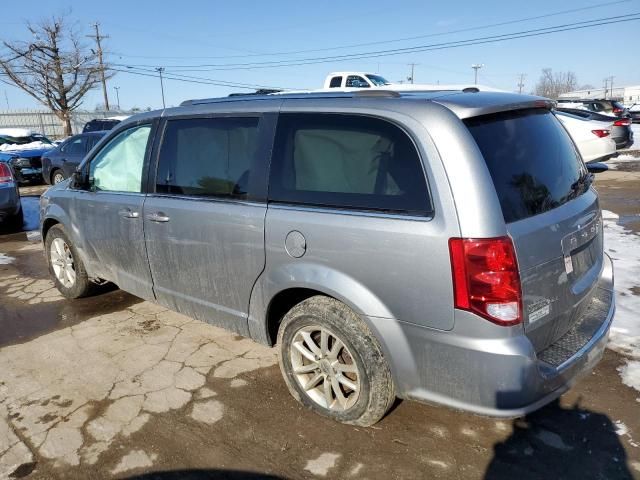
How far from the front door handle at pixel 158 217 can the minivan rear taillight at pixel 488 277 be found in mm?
2136

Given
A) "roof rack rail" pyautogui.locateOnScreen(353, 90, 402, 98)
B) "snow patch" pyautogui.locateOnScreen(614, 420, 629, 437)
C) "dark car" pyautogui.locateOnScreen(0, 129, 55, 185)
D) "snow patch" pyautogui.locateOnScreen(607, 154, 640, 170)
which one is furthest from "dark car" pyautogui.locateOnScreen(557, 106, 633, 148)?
"dark car" pyautogui.locateOnScreen(0, 129, 55, 185)

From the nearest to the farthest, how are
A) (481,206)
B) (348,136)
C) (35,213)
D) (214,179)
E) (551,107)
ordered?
(481,206)
(348,136)
(551,107)
(214,179)
(35,213)

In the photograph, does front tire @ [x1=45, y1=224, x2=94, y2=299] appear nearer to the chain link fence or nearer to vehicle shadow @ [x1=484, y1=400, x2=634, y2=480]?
vehicle shadow @ [x1=484, y1=400, x2=634, y2=480]

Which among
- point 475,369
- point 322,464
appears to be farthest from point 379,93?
point 322,464

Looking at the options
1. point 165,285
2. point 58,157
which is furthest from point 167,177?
point 58,157

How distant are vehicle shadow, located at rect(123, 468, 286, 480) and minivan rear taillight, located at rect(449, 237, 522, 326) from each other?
51.3 inches

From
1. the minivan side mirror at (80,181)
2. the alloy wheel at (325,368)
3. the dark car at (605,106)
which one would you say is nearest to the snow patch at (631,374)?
the alloy wheel at (325,368)

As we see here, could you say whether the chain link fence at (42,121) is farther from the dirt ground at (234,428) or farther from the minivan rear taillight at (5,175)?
the dirt ground at (234,428)

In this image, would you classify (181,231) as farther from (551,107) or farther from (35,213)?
(35,213)

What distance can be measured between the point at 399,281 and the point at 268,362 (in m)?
1.65

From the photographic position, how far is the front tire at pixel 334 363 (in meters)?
2.55

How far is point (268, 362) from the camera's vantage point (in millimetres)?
3613

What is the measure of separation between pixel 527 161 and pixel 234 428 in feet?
7.12

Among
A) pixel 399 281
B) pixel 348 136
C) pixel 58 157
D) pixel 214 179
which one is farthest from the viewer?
pixel 58 157
